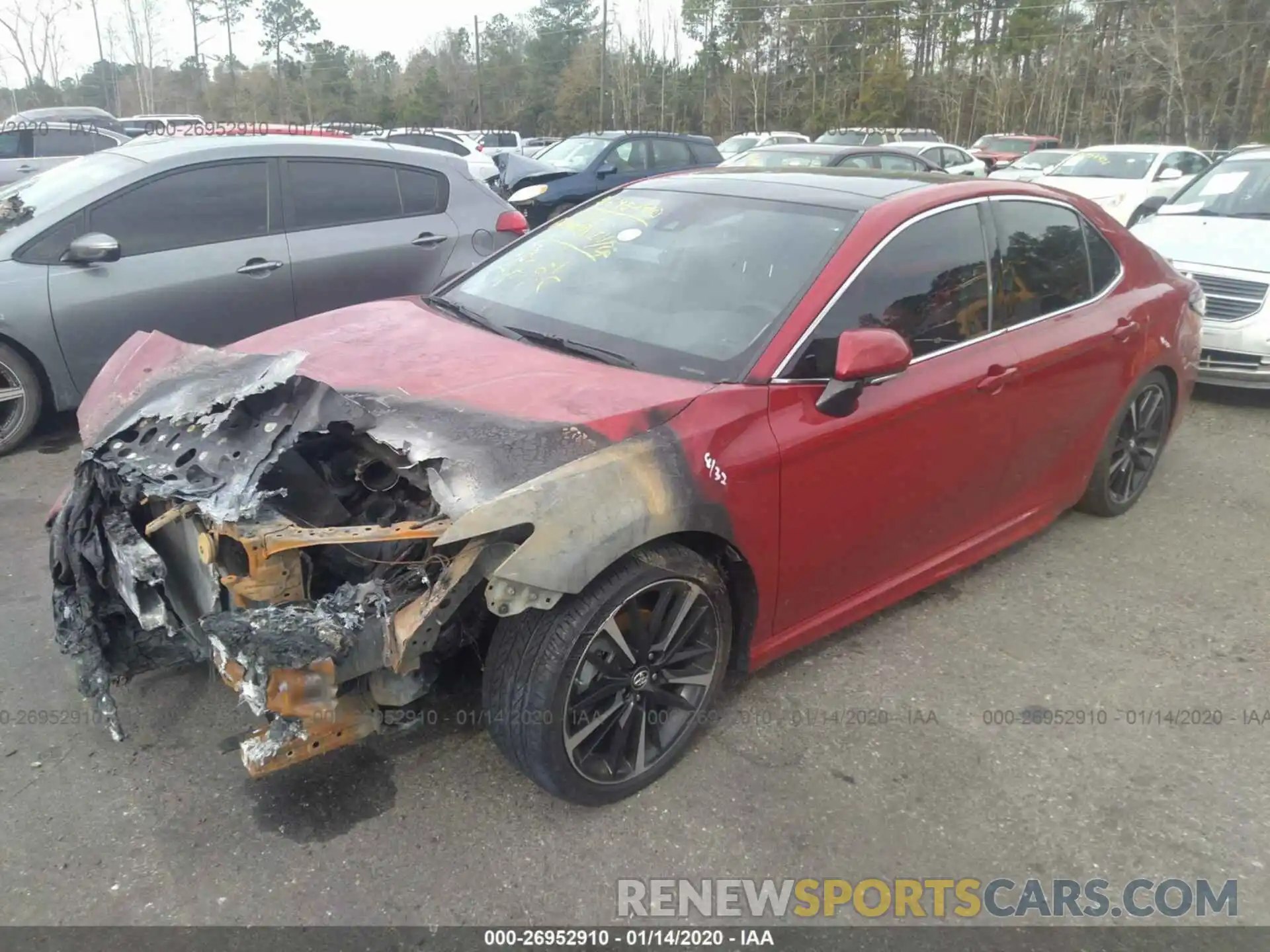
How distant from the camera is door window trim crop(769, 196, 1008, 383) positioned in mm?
2953

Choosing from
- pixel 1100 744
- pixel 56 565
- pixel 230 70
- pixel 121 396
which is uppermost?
pixel 230 70

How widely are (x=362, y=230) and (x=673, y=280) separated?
3407 mm

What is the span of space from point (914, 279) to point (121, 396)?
2684 millimetres

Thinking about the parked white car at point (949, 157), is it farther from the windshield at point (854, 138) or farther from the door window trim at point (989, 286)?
the door window trim at point (989, 286)

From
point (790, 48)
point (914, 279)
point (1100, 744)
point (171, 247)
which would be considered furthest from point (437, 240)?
point (790, 48)

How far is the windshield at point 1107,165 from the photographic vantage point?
13.6 metres

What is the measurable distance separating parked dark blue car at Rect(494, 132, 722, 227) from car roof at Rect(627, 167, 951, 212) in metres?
9.40

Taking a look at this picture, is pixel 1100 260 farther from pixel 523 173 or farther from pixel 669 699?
pixel 523 173

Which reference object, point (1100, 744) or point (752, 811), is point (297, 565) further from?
point (1100, 744)

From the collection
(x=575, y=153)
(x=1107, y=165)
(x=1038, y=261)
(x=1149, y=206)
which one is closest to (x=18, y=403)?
(x=1038, y=261)

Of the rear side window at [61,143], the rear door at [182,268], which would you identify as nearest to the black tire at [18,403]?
the rear door at [182,268]

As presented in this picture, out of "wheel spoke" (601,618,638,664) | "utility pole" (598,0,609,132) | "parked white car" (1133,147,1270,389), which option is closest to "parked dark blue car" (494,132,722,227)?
"parked white car" (1133,147,1270,389)

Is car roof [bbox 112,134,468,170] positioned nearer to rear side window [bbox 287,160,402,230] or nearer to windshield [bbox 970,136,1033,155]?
rear side window [bbox 287,160,402,230]

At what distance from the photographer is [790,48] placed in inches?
1969
